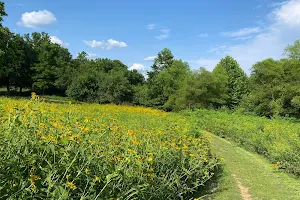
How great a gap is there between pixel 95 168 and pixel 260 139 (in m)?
9.67

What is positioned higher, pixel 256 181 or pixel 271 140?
pixel 271 140

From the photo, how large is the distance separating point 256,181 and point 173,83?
94.0ft

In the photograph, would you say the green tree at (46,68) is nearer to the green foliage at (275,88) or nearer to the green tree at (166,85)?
the green tree at (166,85)

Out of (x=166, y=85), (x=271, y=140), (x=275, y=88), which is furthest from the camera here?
(x=166, y=85)

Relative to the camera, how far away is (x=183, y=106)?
31359mm

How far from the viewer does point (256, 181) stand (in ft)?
22.9

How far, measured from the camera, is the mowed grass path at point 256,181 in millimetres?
5980

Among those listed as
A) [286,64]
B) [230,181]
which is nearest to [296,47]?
[286,64]

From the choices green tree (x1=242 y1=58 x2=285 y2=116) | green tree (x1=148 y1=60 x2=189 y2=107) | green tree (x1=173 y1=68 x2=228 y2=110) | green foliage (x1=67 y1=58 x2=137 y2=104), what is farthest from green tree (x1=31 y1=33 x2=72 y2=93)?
green tree (x1=242 y1=58 x2=285 y2=116)

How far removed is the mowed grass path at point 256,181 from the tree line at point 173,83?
18234mm

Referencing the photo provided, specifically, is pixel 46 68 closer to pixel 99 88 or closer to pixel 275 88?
pixel 99 88

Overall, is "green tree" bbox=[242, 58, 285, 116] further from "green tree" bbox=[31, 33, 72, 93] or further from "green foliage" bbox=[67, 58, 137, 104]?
"green tree" bbox=[31, 33, 72, 93]

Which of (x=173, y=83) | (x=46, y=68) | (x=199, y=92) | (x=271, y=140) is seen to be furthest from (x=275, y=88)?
(x=46, y=68)

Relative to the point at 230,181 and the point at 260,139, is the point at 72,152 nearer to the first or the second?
the point at 230,181
